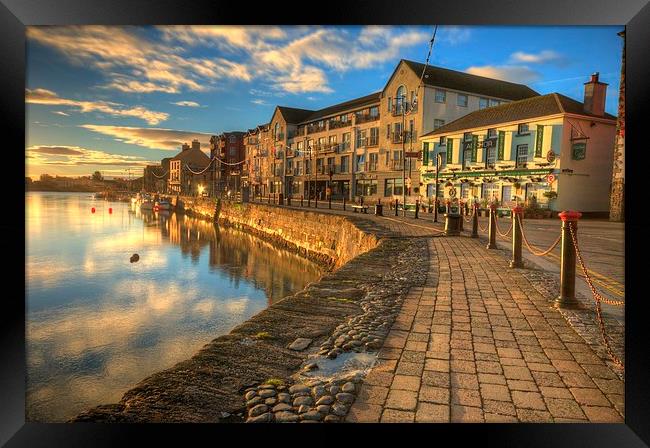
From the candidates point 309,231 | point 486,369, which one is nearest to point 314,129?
point 309,231

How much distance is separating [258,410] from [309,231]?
72.5 ft

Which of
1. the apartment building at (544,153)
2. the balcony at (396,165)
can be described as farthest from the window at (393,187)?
the apartment building at (544,153)

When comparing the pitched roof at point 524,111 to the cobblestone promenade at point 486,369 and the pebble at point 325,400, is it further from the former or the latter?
the pebble at point 325,400

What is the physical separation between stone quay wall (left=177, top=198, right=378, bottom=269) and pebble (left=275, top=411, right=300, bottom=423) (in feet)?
32.6

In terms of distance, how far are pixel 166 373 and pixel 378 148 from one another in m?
40.5

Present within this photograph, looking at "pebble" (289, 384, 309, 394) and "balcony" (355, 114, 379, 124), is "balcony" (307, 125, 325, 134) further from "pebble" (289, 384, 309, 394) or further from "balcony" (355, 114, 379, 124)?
"pebble" (289, 384, 309, 394)

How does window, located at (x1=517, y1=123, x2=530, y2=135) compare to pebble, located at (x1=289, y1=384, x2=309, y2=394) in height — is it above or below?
above

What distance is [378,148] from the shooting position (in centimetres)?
4206

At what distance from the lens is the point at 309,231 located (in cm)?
2477

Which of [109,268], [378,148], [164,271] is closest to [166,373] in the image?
[164,271]

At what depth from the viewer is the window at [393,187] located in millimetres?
39031

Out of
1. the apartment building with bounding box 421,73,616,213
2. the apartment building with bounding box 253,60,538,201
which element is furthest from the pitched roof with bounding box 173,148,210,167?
the apartment building with bounding box 421,73,616,213

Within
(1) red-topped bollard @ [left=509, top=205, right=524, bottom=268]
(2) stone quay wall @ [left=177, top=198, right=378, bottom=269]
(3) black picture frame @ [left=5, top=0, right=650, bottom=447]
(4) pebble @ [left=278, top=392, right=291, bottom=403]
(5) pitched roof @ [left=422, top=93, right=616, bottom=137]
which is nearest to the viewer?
(4) pebble @ [left=278, top=392, right=291, bottom=403]

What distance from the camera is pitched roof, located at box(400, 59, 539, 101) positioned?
123ft
